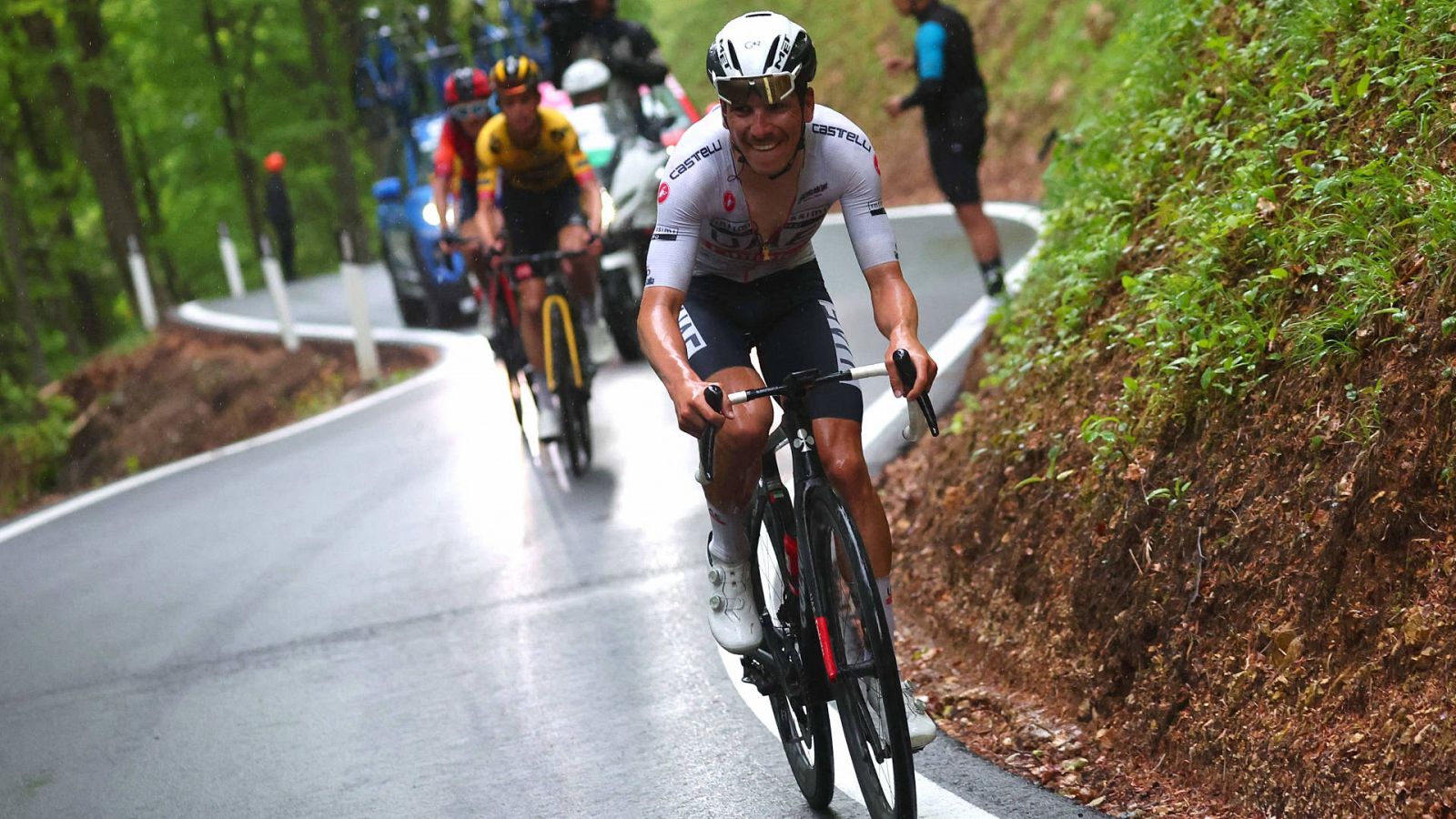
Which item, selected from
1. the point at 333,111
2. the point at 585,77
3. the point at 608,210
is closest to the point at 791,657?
the point at 608,210

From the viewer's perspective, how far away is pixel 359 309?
1661cm

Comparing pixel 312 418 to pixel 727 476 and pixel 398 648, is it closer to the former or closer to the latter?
pixel 398 648

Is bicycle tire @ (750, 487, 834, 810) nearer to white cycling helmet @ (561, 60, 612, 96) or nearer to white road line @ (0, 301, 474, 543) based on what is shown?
A: white road line @ (0, 301, 474, 543)

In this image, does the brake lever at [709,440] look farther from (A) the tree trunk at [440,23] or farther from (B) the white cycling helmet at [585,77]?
(A) the tree trunk at [440,23]

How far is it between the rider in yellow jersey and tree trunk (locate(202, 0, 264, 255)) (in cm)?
3177

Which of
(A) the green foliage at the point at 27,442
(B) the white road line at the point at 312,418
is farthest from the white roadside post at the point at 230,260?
(A) the green foliage at the point at 27,442

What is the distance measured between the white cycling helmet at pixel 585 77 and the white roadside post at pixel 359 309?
3.14 m

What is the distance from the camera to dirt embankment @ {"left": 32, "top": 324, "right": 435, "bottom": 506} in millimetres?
18719

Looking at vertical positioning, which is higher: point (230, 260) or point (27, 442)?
point (230, 260)

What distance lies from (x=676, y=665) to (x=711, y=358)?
2.09 metres

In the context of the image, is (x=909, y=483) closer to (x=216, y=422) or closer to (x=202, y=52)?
(x=216, y=422)

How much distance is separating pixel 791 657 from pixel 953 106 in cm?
691

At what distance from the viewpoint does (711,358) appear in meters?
4.96

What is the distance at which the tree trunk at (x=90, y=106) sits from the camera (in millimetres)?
28172
